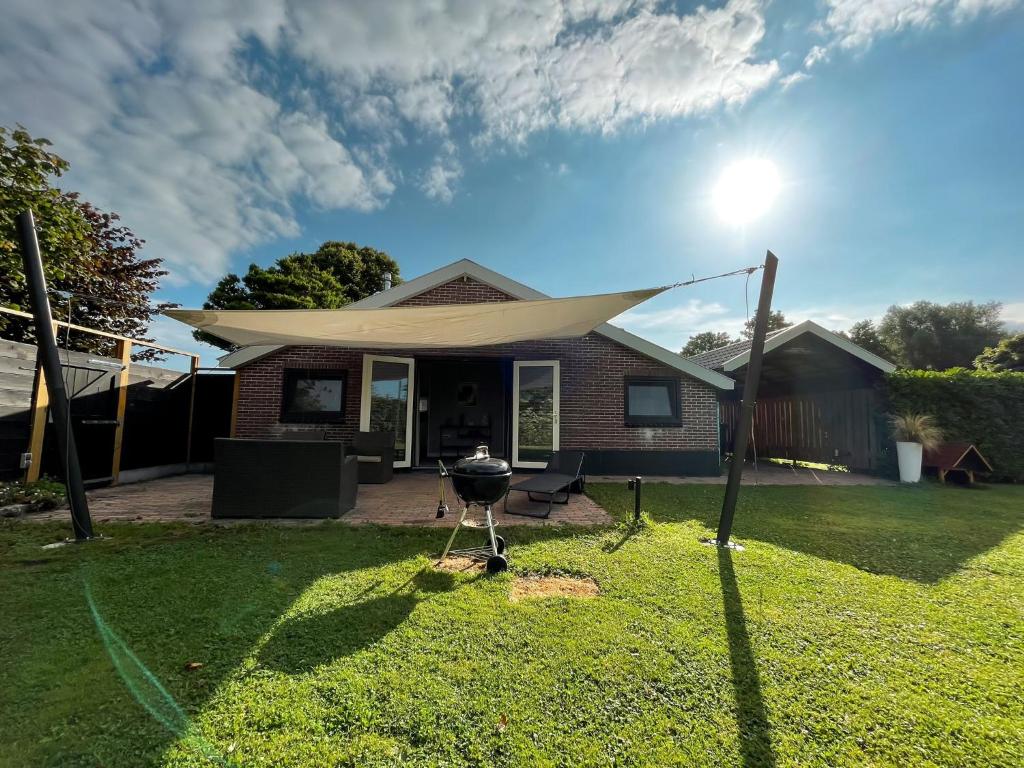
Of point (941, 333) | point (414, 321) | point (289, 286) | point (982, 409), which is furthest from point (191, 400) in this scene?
point (941, 333)

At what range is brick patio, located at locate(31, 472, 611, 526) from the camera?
4.27 m

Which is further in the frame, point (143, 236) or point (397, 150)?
point (143, 236)

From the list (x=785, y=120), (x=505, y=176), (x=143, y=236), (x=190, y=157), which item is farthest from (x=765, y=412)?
(x=143, y=236)

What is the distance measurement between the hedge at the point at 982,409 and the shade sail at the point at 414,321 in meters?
7.55

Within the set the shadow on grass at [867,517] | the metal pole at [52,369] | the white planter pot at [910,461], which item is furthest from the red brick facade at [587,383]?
the metal pole at [52,369]

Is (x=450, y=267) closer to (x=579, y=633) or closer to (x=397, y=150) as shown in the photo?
(x=397, y=150)

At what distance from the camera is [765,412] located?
11453 mm

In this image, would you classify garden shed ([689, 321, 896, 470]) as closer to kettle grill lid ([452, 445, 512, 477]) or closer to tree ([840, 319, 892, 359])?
kettle grill lid ([452, 445, 512, 477])

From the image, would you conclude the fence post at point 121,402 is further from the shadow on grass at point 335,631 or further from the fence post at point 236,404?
the shadow on grass at point 335,631

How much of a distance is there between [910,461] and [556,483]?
728cm

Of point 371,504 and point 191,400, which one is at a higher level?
point 191,400

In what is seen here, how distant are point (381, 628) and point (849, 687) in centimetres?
225

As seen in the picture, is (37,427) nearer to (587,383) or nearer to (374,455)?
A: (374,455)

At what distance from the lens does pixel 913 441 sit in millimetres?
7488
